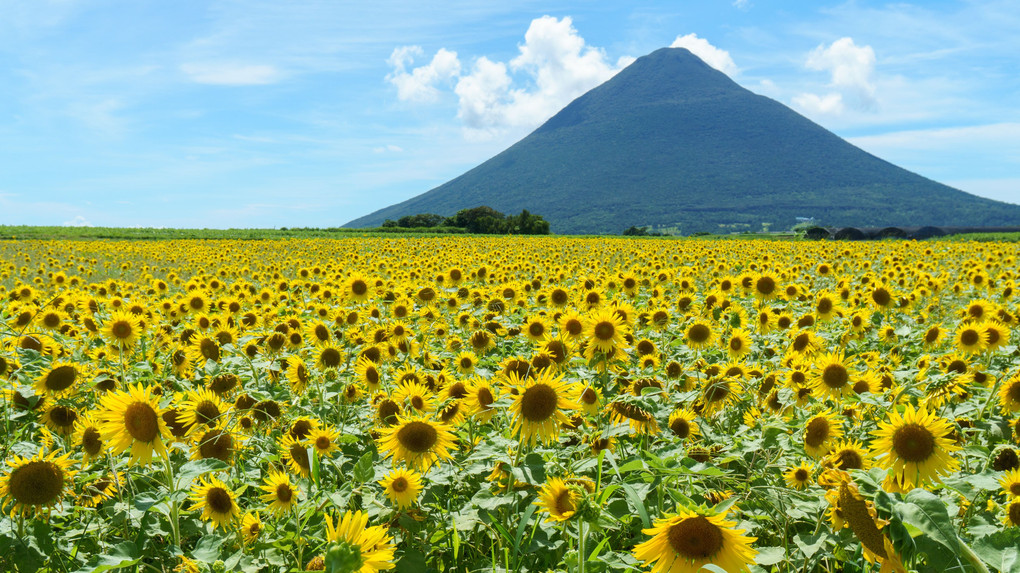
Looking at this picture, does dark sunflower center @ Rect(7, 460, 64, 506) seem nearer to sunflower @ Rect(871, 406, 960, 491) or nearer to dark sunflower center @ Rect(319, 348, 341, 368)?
dark sunflower center @ Rect(319, 348, 341, 368)

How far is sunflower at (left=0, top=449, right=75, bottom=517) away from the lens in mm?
1999

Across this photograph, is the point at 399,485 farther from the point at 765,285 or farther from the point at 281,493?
the point at 765,285

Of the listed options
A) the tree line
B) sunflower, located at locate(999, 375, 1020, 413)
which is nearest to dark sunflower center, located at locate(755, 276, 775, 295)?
sunflower, located at locate(999, 375, 1020, 413)

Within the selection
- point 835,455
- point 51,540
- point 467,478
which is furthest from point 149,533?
point 835,455

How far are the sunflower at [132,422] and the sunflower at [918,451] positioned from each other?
2.55 metres

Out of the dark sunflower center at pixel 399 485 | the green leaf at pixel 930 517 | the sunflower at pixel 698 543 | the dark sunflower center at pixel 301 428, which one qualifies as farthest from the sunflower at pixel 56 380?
the green leaf at pixel 930 517

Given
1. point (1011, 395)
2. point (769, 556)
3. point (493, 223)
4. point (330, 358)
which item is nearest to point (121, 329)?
point (330, 358)

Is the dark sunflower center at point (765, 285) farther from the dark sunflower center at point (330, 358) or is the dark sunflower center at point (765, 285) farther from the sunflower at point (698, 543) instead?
the sunflower at point (698, 543)

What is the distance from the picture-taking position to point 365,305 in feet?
21.9

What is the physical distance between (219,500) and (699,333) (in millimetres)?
3435

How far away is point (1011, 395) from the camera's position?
2889mm

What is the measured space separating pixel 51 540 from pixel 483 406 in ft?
5.62

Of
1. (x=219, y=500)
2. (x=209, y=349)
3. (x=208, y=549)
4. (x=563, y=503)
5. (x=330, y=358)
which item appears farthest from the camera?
(x=209, y=349)

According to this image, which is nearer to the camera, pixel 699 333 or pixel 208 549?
pixel 208 549
